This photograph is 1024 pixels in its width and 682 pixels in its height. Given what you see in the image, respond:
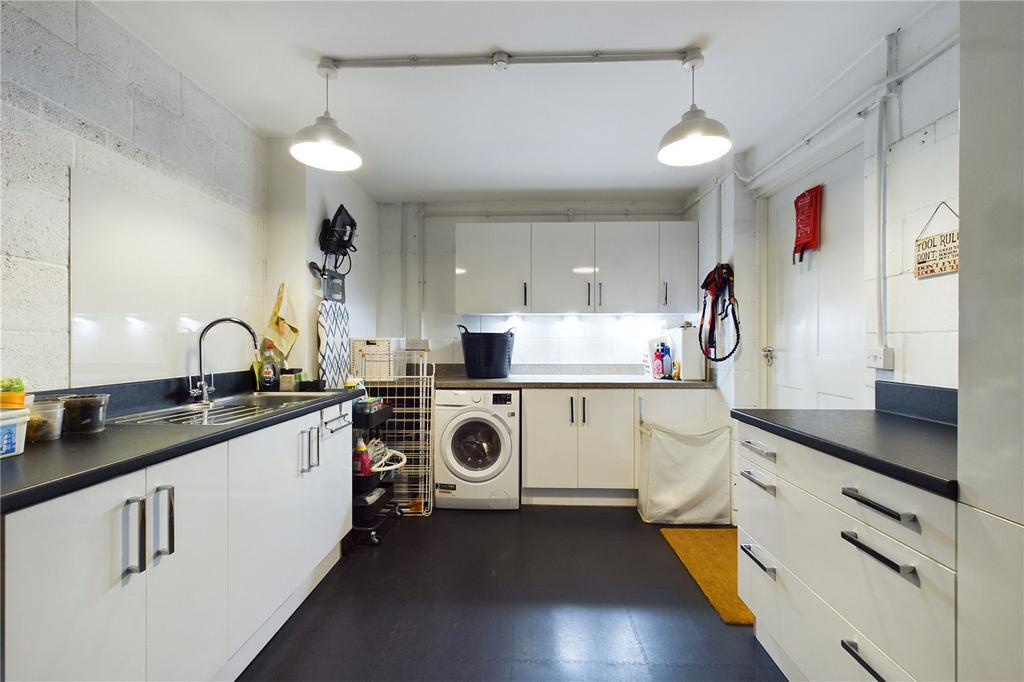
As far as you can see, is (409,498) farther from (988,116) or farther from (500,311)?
(988,116)

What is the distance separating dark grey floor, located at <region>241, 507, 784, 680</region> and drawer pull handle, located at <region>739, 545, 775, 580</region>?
39 cm

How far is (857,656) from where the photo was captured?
1.05 metres

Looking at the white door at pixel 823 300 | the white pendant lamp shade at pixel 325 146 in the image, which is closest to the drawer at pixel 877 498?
the white door at pixel 823 300

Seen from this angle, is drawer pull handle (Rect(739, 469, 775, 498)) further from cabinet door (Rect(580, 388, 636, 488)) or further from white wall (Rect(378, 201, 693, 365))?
white wall (Rect(378, 201, 693, 365))

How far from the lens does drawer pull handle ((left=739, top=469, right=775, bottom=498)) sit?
4.65 feet

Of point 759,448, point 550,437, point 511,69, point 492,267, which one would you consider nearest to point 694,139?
point 511,69

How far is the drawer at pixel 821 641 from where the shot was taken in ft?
3.34

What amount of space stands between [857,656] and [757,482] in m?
0.53

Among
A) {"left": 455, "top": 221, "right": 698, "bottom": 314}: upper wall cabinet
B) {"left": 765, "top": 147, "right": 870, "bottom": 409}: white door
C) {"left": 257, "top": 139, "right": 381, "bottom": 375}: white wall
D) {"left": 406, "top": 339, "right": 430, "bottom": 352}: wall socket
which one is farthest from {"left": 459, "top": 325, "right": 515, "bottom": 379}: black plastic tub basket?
{"left": 765, "top": 147, "right": 870, "bottom": 409}: white door

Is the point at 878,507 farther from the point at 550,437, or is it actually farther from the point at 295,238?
the point at 295,238

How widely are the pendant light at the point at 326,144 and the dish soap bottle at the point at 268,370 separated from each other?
107 centimetres

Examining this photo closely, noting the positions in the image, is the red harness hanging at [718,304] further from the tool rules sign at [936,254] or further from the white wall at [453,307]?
the tool rules sign at [936,254]

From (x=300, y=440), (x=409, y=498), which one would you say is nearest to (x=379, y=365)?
(x=409, y=498)

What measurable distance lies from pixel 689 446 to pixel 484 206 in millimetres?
2544
